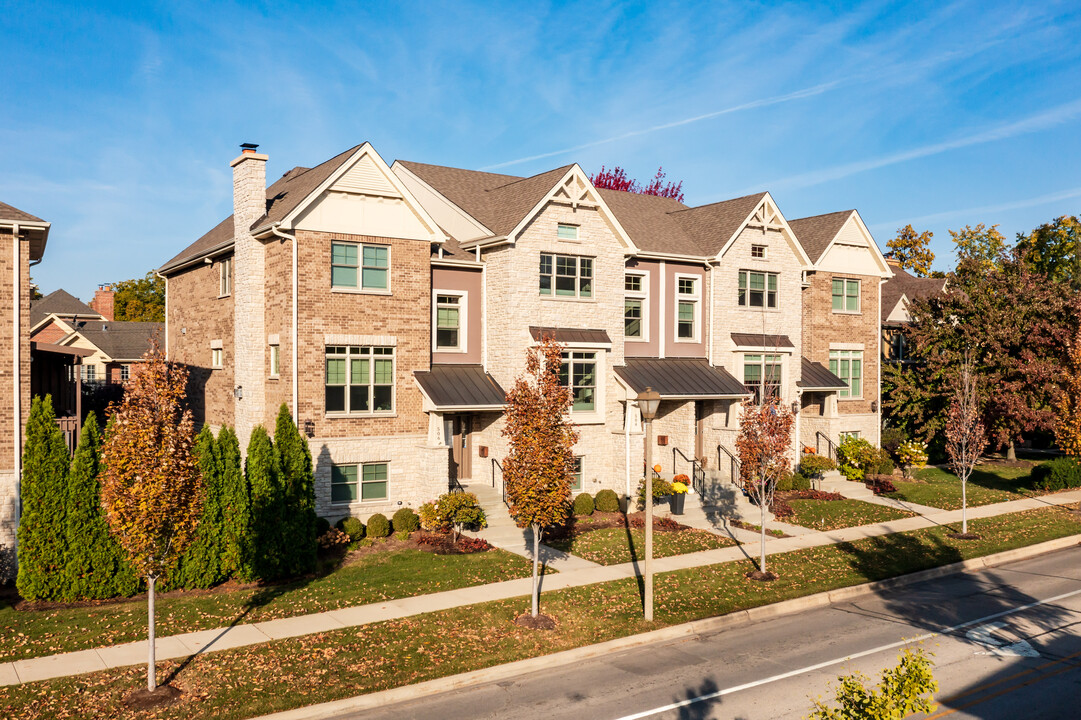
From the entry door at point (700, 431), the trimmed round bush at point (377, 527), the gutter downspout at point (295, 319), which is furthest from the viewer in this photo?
the entry door at point (700, 431)

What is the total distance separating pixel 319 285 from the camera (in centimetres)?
2389

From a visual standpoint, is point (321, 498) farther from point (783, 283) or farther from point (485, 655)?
point (783, 283)


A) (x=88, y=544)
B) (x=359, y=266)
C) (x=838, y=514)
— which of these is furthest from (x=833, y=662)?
(x=359, y=266)

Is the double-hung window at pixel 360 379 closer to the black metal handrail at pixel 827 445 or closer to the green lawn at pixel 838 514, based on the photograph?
the green lawn at pixel 838 514

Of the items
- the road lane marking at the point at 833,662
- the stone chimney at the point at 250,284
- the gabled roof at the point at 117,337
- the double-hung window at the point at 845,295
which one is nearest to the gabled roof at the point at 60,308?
the gabled roof at the point at 117,337

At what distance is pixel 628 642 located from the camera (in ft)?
53.2

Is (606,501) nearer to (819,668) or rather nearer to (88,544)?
(819,668)

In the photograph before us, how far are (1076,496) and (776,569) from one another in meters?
18.6

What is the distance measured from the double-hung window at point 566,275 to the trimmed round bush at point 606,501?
678 cm

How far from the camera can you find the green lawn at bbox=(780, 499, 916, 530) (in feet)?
89.5

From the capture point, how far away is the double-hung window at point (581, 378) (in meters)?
27.7

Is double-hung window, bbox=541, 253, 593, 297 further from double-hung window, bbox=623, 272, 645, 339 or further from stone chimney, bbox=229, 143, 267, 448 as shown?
stone chimney, bbox=229, 143, 267, 448

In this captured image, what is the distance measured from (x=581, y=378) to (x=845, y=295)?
1561 centimetres

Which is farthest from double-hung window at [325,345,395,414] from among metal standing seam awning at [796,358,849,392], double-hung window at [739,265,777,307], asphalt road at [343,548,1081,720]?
metal standing seam awning at [796,358,849,392]
